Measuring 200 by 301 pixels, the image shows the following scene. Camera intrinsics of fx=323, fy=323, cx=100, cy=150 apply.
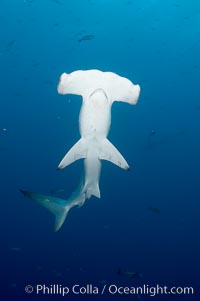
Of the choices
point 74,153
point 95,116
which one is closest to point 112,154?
point 74,153

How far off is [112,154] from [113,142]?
49.1 ft

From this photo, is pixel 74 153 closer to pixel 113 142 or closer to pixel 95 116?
pixel 95 116

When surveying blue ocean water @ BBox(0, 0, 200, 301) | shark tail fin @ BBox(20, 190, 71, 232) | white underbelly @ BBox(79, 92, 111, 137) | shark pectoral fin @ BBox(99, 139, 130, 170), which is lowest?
shark tail fin @ BBox(20, 190, 71, 232)

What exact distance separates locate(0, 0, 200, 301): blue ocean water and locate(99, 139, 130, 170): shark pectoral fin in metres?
3.10

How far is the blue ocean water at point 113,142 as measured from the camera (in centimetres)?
1449

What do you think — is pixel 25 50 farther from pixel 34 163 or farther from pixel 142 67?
pixel 34 163

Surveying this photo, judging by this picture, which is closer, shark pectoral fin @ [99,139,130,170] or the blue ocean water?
shark pectoral fin @ [99,139,130,170]

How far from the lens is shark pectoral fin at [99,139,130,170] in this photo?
19.2 ft

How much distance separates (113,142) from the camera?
20.9 m

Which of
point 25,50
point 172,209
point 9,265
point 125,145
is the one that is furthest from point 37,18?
point 172,209

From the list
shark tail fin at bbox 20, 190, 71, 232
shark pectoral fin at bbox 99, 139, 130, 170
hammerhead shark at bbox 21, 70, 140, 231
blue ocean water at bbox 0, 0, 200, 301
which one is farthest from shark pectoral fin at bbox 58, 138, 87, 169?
blue ocean water at bbox 0, 0, 200, 301

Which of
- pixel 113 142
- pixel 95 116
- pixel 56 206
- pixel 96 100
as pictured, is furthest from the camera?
pixel 113 142

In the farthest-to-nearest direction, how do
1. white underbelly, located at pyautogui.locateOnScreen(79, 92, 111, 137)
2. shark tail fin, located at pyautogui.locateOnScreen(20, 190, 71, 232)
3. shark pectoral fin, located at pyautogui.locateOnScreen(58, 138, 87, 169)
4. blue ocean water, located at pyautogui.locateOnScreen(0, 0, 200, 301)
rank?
1. blue ocean water, located at pyautogui.locateOnScreen(0, 0, 200, 301)
2. shark tail fin, located at pyautogui.locateOnScreen(20, 190, 71, 232)
3. shark pectoral fin, located at pyautogui.locateOnScreen(58, 138, 87, 169)
4. white underbelly, located at pyautogui.locateOnScreen(79, 92, 111, 137)

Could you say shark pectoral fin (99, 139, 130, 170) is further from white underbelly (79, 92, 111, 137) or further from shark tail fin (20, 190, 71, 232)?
shark tail fin (20, 190, 71, 232)
